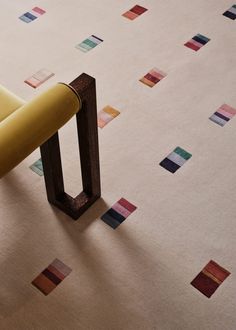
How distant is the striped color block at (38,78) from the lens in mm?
1857

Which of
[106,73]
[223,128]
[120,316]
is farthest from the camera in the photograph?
[106,73]

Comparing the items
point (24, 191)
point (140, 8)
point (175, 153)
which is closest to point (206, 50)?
point (140, 8)

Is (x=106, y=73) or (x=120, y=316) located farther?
(x=106, y=73)

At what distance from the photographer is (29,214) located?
59.9 inches

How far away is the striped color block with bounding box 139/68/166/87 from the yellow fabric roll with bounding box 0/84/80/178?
739 mm

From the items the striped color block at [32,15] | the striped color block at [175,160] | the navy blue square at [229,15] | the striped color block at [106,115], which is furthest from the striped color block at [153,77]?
the striped color block at [32,15]

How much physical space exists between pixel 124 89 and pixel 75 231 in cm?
60

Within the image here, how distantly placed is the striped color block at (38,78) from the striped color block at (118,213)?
1.89 feet

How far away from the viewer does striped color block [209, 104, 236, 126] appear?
1756 mm

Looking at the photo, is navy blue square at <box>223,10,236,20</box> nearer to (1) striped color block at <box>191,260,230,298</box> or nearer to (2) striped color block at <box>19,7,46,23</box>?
(2) striped color block at <box>19,7,46,23</box>

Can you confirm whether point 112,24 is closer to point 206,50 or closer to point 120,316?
point 206,50

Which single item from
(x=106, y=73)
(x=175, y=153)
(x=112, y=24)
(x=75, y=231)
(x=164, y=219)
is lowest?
(x=75, y=231)

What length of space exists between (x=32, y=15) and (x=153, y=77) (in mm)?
588

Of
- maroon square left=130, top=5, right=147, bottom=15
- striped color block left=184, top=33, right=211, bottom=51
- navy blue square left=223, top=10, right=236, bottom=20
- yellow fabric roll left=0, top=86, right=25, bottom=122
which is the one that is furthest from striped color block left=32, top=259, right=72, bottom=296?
navy blue square left=223, top=10, right=236, bottom=20
